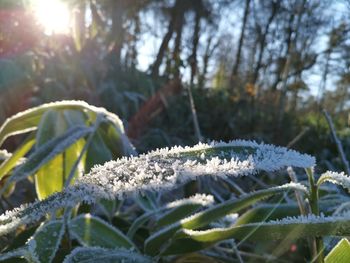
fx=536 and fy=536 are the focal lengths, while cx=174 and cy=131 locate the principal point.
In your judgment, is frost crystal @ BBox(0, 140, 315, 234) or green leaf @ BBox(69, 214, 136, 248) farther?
green leaf @ BBox(69, 214, 136, 248)

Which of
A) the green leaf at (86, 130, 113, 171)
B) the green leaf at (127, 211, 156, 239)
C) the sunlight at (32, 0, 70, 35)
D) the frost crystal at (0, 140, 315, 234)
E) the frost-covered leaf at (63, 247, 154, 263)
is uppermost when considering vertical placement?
the sunlight at (32, 0, 70, 35)

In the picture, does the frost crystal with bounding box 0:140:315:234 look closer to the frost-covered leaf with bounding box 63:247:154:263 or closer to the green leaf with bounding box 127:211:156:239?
the frost-covered leaf with bounding box 63:247:154:263

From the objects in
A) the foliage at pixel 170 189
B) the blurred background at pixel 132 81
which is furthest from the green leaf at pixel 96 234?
the blurred background at pixel 132 81

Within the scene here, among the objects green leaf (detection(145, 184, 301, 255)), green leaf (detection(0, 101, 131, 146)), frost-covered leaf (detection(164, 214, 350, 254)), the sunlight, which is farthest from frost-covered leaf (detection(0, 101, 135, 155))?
the sunlight

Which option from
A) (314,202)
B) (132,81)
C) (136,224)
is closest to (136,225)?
(136,224)

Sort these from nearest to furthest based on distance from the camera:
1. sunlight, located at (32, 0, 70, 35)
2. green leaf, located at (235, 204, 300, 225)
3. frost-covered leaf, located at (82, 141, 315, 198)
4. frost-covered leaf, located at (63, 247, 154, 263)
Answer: frost-covered leaf, located at (82, 141, 315, 198) → frost-covered leaf, located at (63, 247, 154, 263) → green leaf, located at (235, 204, 300, 225) → sunlight, located at (32, 0, 70, 35)

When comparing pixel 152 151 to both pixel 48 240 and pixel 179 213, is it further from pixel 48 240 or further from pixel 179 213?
pixel 179 213
